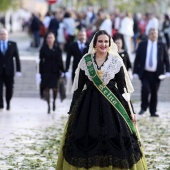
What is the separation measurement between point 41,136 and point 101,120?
5207mm

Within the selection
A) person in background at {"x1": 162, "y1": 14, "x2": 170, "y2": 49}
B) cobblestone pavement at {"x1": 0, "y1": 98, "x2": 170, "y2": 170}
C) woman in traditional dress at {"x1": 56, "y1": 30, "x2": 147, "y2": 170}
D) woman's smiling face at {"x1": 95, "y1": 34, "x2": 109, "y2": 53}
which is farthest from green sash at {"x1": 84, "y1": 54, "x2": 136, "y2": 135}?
person in background at {"x1": 162, "y1": 14, "x2": 170, "y2": 49}

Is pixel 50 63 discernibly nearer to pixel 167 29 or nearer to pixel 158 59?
pixel 158 59

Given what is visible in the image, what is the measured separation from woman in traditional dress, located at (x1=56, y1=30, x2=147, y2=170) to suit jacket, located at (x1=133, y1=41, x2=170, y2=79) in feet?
25.6

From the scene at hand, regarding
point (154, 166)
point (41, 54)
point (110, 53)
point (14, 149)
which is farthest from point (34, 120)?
point (110, 53)

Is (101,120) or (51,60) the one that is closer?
(101,120)

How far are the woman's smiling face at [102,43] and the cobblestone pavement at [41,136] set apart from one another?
2.03 metres

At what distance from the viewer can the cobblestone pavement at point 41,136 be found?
42.0 feet

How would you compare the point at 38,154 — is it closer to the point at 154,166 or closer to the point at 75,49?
the point at 154,166

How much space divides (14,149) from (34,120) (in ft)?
14.7

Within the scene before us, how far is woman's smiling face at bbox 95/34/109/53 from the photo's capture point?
35.6 ft

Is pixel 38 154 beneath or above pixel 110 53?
beneath

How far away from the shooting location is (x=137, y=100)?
78.5 feet

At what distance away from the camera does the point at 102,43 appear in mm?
10852

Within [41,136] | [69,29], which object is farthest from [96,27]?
[41,136]
